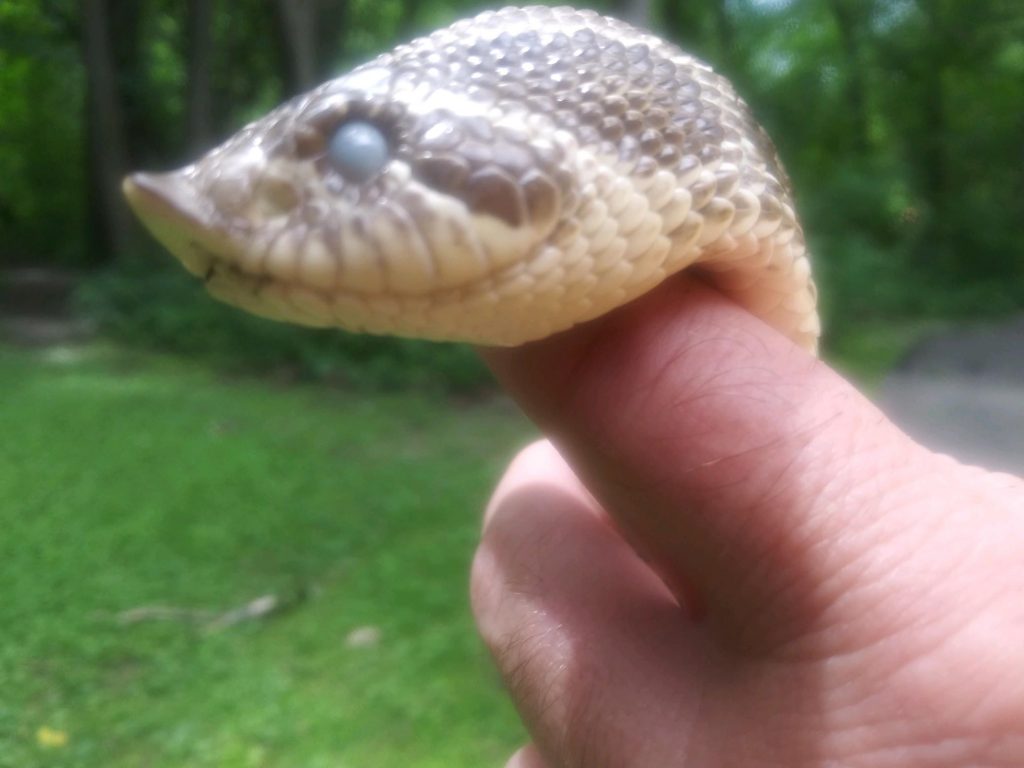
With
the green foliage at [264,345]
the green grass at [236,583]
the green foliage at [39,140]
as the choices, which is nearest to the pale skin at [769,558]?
the green grass at [236,583]

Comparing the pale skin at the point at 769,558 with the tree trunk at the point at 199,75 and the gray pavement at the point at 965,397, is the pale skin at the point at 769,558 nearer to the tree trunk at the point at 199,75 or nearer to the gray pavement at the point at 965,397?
the gray pavement at the point at 965,397

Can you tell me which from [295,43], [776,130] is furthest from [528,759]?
[776,130]

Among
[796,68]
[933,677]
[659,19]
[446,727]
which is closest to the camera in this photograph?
[933,677]

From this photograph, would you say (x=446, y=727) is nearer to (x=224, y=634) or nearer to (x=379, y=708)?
(x=379, y=708)

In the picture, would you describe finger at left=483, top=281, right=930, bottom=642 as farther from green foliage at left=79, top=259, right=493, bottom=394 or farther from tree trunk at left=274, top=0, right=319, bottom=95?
tree trunk at left=274, top=0, right=319, bottom=95

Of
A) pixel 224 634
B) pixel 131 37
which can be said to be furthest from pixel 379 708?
pixel 131 37

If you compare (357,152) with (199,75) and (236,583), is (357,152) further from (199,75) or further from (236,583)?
(199,75)
